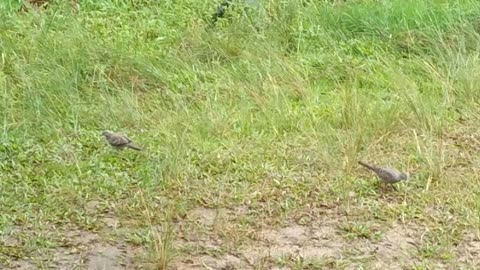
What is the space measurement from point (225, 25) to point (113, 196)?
7.91ft

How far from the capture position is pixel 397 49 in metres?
5.72

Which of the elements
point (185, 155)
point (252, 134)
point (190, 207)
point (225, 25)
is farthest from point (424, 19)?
point (190, 207)

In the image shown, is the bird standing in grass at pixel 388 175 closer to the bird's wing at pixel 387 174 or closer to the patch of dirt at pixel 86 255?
the bird's wing at pixel 387 174

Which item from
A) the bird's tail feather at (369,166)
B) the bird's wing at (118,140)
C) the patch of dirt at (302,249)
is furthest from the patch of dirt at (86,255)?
the bird's tail feather at (369,166)

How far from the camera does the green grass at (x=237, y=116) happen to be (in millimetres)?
3811

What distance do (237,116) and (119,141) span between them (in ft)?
2.65

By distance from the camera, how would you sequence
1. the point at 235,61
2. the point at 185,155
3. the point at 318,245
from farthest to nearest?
the point at 235,61
the point at 185,155
the point at 318,245

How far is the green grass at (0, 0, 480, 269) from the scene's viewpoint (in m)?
3.81

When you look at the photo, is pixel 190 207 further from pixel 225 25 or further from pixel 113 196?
pixel 225 25

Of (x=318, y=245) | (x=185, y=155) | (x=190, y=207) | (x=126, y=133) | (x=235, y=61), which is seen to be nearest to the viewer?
(x=318, y=245)

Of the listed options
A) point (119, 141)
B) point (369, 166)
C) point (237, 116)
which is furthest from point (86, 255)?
point (237, 116)

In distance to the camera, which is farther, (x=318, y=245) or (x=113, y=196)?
(x=113, y=196)

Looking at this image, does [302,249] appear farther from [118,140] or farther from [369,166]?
[118,140]

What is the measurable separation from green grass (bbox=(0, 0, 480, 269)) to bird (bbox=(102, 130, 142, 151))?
0.07 meters
